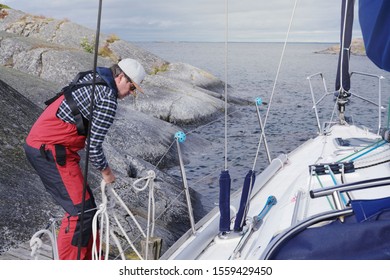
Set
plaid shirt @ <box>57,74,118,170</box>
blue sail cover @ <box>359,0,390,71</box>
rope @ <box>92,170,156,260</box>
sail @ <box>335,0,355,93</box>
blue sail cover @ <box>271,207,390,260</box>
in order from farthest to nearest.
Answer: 1. sail @ <box>335,0,355,93</box>
2. plaid shirt @ <box>57,74,118,170</box>
3. rope @ <box>92,170,156,260</box>
4. blue sail cover @ <box>359,0,390,71</box>
5. blue sail cover @ <box>271,207,390,260</box>

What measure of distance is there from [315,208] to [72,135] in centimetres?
239

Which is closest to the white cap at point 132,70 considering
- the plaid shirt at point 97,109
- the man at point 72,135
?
the man at point 72,135

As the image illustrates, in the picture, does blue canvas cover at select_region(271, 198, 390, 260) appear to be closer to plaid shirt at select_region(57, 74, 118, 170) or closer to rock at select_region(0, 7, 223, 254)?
plaid shirt at select_region(57, 74, 118, 170)

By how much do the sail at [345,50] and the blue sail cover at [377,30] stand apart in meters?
5.64

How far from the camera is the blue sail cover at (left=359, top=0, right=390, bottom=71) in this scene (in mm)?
3162

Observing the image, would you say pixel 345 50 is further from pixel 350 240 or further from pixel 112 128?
pixel 350 240

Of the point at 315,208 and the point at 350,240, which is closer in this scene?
the point at 350,240

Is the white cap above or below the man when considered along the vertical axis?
above

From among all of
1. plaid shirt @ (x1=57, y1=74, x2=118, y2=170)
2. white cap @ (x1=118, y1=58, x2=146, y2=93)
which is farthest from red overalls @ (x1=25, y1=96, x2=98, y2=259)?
white cap @ (x1=118, y1=58, x2=146, y2=93)

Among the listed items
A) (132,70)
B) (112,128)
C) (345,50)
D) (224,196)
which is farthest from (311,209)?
(112,128)

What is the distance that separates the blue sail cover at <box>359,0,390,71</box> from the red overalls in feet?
9.06

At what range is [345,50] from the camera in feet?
29.2
